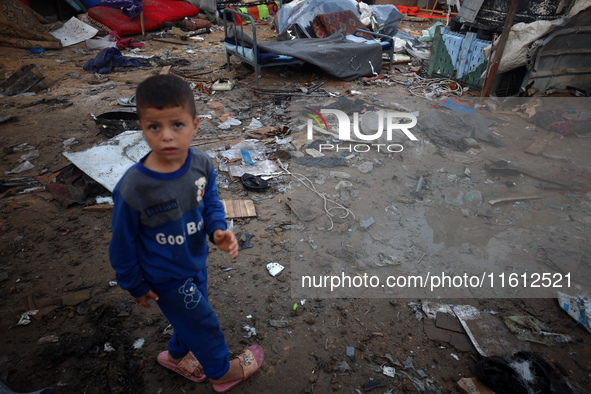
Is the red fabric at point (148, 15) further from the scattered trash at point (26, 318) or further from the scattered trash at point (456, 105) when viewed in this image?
the scattered trash at point (26, 318)

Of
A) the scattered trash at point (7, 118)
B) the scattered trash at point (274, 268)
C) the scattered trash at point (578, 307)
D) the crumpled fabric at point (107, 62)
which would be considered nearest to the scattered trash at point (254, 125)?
the scattered trash at point (274, 268)

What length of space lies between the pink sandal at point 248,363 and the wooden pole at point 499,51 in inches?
248

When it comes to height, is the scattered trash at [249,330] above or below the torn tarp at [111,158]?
below

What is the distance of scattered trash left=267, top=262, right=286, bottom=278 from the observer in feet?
9.16

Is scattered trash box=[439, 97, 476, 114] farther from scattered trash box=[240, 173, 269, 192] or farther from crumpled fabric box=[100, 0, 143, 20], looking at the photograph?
crumpled fabric box=[100, 0, 143, 20]

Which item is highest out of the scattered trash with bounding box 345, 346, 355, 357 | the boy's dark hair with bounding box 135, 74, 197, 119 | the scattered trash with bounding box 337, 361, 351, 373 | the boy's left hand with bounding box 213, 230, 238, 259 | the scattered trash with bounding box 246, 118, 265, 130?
the boy's dark hair with bounding box 135, 74, 197, 119

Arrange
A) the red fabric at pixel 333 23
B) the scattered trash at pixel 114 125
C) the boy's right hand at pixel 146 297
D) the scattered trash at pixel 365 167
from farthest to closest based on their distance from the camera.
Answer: the red fabric at pixel 333 23, the scattered trash at pixel 114 125, the scattered trash at pixel 365 167, the boy's right hand at pixel 146 297

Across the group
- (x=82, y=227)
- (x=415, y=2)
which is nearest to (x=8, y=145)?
(x=82, y=227)

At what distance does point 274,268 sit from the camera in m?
2.83

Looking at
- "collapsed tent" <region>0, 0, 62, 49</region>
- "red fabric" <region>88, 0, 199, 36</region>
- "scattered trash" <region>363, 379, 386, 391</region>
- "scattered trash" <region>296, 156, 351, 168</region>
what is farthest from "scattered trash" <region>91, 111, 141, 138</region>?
"red fabric" <region>88, 0, 199, 36</region>

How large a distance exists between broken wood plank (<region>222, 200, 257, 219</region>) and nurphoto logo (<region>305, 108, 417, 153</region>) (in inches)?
64.3

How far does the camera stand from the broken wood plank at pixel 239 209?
3.43m

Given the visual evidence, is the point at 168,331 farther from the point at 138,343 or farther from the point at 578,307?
the point at 578,307

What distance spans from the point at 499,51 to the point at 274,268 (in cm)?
574
